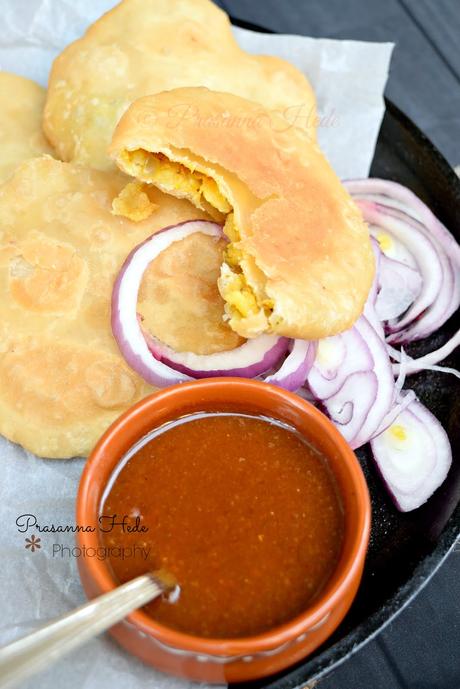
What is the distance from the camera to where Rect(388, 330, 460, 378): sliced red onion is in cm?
267

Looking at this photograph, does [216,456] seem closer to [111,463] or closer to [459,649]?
[111,463]

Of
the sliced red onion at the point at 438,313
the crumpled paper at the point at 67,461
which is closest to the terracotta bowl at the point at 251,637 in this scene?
the crumpled paper at the point at 67,461

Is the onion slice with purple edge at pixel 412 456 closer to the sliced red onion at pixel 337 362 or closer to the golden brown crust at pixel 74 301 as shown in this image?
the sliced red onion at pixel 337 362

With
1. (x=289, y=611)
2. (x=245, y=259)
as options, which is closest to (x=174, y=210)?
(x=245, y=259)

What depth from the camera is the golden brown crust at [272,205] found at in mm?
2273

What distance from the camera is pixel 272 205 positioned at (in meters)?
2.36

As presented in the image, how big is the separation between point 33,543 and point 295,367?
977 millimetres

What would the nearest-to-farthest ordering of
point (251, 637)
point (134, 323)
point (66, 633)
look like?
point (66, 633)
point (251, 637)
point (134, 323)

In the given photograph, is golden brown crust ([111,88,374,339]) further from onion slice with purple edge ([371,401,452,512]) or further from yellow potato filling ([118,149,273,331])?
onion slice with purple edge ([371,401,452,512])

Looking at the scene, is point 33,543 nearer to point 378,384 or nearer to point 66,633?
point 66,633

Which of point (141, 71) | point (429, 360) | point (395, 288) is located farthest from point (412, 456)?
point (141, 71)

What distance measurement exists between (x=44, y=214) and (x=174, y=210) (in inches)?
17.7

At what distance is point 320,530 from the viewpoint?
1947mm

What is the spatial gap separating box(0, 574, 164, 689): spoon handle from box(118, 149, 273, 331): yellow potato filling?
0.88 metres
